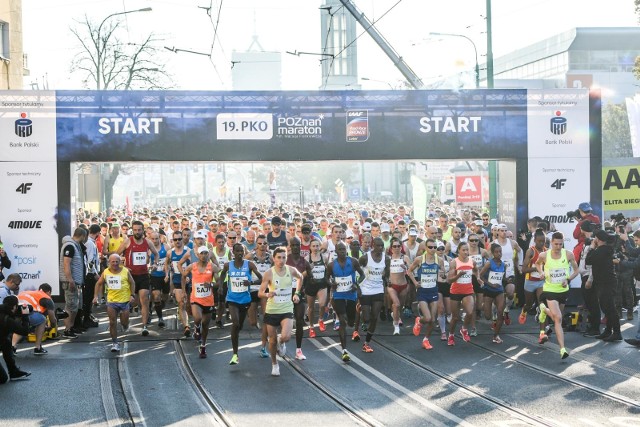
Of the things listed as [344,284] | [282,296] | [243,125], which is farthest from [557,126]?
[282,296]

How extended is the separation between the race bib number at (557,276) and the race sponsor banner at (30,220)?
9988mm

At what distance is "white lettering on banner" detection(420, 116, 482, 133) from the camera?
65.7 feet

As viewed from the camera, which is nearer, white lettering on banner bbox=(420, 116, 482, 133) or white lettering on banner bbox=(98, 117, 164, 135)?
white lettering on banner bbox=(98, 117, 164, 135)

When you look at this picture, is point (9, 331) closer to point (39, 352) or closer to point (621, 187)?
point (39, 352)

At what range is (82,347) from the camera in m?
15.0

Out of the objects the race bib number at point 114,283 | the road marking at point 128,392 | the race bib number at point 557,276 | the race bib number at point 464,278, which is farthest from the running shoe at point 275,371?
the race bib number at point 557,276

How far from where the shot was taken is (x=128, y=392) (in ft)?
37.0

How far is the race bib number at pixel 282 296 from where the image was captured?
12.5 meters

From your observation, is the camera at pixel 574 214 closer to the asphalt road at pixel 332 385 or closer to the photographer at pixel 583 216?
the photographer at pixel 583 216

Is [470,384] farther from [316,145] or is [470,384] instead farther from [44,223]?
[44,223]

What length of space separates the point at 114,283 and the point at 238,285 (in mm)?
2511

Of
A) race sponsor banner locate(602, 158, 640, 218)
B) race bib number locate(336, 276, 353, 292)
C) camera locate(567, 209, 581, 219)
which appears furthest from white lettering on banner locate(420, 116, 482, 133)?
race bib number locate(336, 276, 353, 292)

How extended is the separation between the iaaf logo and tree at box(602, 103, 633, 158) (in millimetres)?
56718

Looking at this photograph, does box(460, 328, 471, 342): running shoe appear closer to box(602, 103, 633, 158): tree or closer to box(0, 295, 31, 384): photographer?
box(0, 295, 31, 384): photographer
